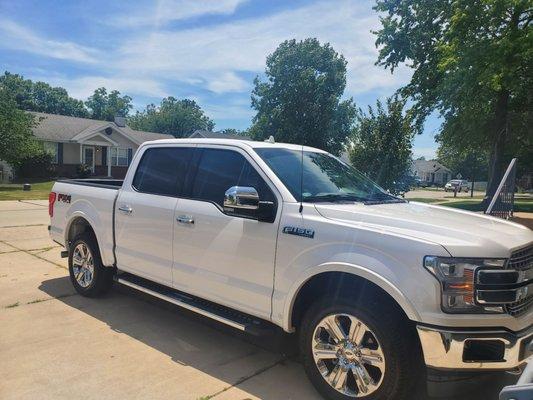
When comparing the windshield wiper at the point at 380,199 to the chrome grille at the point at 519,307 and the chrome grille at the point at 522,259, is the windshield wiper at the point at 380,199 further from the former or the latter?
the chrome grille at the point at 519,307

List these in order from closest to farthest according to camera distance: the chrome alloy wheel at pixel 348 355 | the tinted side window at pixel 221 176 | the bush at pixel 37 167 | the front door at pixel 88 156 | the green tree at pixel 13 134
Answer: the chrome alloy wheel at pixel 348 355, the tinted side window at pixel 221 176, the green tree at pixel 13 134, the bush at pixel 37 167, the front door at pixel 88 156

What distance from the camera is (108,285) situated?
591 cm

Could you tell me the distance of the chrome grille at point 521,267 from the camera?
3.05 m

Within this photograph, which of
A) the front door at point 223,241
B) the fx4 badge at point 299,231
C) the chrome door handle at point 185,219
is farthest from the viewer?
the chrome door handle at point 185,219

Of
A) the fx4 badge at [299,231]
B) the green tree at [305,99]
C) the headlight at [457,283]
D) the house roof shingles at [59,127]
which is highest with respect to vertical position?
the green tree at [305,99]

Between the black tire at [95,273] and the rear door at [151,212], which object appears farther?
the black tire at [95,273]

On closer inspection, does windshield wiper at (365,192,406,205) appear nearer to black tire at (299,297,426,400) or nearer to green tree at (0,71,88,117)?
black tire at (299,297,426,400)

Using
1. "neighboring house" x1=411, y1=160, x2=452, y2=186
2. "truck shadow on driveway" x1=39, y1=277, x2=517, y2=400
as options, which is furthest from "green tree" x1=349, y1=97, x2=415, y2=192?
"neighboring house" x1=411, y1=160, x2=452, y2=186

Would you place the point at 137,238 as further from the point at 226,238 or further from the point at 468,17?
the point at 468,17

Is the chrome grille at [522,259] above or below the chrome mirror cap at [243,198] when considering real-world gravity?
below

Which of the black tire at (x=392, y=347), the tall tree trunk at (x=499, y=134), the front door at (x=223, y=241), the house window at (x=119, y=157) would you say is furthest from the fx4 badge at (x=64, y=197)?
the house window at (x=119, y=157)

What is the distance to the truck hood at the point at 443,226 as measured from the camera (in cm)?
302

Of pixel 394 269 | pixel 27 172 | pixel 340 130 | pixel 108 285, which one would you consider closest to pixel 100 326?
pixel 108 285

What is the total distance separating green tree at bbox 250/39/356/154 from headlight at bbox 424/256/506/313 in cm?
4776
